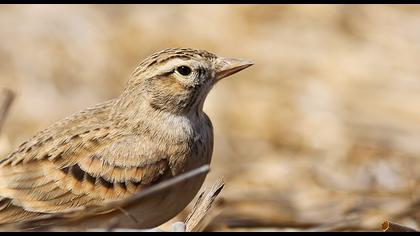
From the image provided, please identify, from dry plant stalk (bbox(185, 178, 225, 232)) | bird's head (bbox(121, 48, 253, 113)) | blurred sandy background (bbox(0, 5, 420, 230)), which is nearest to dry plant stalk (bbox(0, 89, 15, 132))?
dry plant stalk (bbox(185, 178, 225, 232))

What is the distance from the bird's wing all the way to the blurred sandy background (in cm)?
201

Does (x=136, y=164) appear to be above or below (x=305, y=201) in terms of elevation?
below

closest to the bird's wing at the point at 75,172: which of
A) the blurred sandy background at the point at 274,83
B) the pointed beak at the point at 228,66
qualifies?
the pointed beak at the point at 228,66

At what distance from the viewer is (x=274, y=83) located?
38.6 feet

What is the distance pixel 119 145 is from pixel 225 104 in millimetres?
4501

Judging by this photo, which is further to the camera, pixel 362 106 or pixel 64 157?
pixel 362 106

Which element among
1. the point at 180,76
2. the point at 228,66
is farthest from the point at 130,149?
the point at 228,66

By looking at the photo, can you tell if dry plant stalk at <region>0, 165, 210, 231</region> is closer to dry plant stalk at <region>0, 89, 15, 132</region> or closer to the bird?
the bird

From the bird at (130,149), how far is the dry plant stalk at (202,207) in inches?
12.2

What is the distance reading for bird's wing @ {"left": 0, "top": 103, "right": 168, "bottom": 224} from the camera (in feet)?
22.8

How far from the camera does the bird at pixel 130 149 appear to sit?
22.8ft

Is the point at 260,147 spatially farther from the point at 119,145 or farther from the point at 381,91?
the point at 119,145

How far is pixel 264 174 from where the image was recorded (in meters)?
10.1
